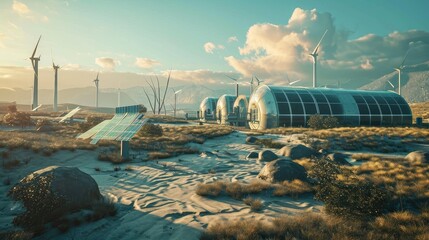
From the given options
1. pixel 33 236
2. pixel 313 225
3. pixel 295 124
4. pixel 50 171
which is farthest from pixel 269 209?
pixel 295 124

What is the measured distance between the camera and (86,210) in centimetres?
955

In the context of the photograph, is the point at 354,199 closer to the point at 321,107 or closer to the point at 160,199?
the point at 160,199

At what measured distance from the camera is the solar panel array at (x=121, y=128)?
18.6 m

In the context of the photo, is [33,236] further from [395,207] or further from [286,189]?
[395,207]

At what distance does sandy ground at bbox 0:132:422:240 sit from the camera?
8406mm

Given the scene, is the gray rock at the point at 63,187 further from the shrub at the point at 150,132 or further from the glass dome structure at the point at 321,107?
the glass dome structure at the point at 321,107

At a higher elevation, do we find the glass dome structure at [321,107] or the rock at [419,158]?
the glass dome structure at [321,107]

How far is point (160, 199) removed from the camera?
37.6 feet

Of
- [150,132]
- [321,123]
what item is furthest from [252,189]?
[321,123]

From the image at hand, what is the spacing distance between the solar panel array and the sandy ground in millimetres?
1832

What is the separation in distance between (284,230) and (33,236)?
750 cm

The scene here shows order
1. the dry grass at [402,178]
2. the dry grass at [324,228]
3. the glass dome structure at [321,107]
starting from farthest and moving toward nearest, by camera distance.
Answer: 1. the glass dome structure at [321,107]
2. the dry grass at [402,178]
3. the dry grass at [324,228]

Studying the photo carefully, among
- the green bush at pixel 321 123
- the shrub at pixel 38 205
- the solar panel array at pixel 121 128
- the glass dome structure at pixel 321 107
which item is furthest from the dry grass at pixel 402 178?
the glass dome structure at pixel 321 107

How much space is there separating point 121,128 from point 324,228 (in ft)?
52.9
